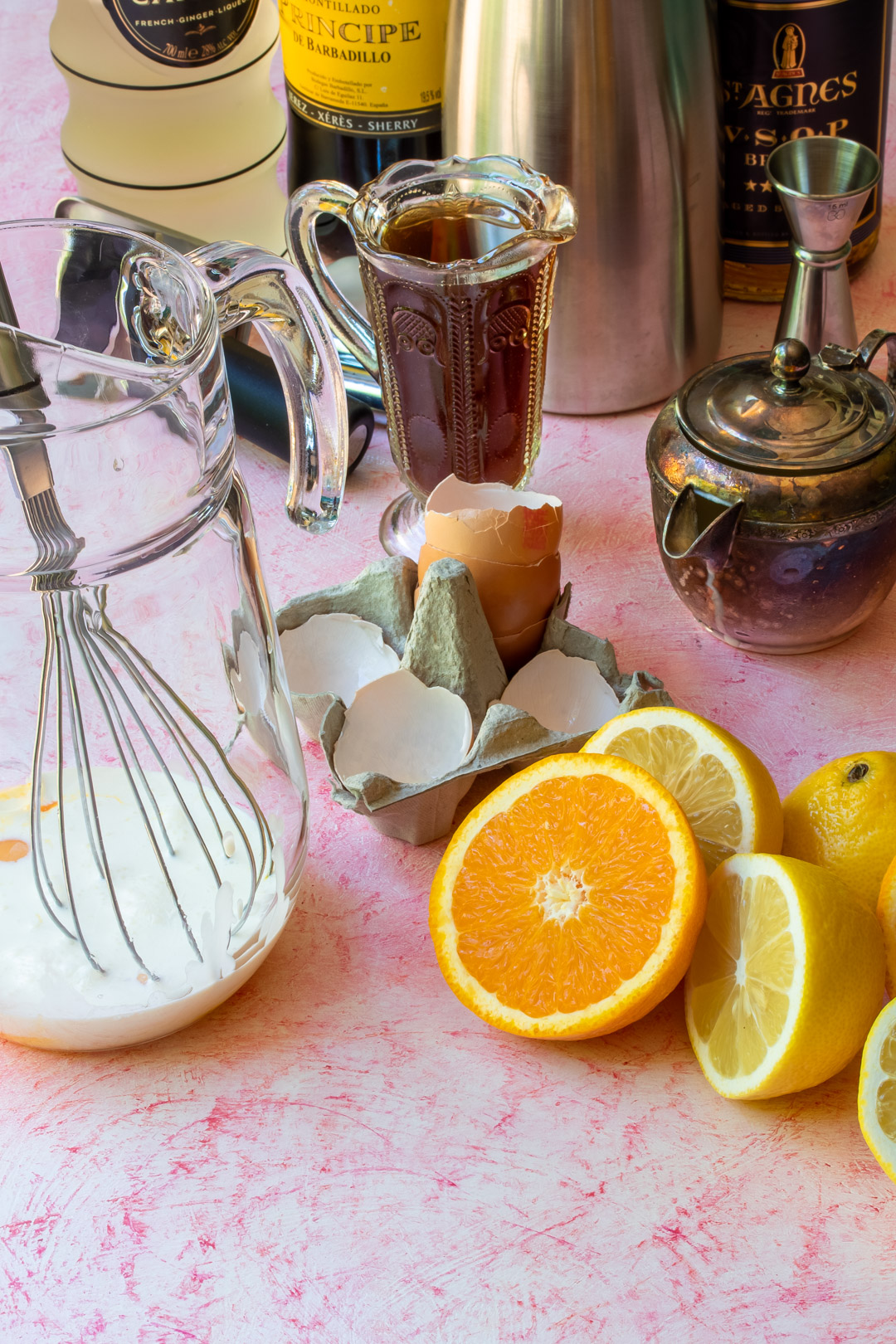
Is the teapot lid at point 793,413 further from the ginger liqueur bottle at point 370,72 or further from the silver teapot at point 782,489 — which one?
the ginger liqueur bottle at point 370,72

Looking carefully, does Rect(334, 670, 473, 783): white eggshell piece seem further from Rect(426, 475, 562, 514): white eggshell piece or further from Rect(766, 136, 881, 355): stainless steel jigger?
Rect(766, 136, 881, 355): stainless steel jigger

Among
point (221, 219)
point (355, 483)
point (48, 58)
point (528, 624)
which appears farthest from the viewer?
point (48, 58)

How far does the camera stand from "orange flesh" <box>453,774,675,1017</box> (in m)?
0.38

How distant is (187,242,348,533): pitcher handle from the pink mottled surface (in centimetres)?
13

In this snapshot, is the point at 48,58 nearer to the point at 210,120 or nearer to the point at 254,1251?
the point at 210,120

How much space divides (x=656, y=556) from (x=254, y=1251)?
336 mm

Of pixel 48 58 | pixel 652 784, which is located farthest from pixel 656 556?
pixel 48 58

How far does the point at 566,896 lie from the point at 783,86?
431 mm

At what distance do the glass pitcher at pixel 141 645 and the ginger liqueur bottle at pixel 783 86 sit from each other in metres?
0.34

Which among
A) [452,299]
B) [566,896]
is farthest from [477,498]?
[566,896]

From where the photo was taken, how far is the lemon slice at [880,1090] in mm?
347

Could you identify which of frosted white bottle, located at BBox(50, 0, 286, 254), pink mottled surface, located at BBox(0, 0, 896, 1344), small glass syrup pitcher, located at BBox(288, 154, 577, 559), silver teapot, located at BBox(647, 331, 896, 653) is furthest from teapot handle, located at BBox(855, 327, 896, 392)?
frosted white bottle, located at BBox(50, 0, 286, 254)

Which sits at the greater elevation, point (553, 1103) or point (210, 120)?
point (210, 120)

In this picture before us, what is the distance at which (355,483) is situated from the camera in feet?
2.08
